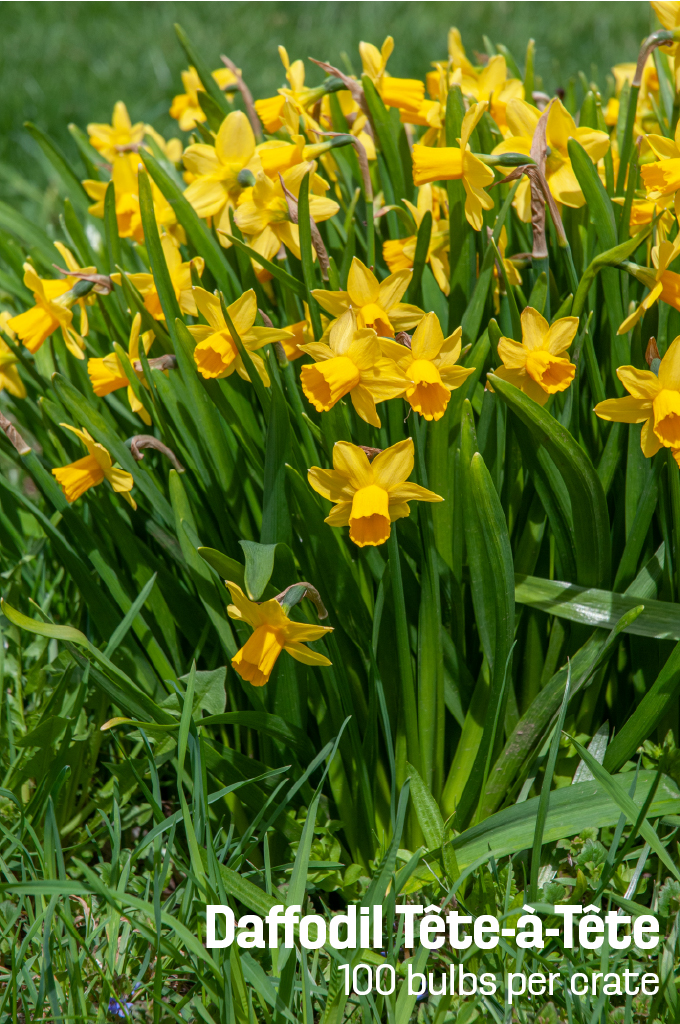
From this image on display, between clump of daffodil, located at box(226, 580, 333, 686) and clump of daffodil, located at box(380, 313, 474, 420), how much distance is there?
37cm

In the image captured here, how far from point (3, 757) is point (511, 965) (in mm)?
1043

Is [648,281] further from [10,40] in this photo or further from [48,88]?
[10,40]

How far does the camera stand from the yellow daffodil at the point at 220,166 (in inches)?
60.4

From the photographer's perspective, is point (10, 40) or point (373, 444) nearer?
point (373, 444)

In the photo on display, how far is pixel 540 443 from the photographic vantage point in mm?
1354

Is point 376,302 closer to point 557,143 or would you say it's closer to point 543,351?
point 543,351

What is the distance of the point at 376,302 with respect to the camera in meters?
1.33

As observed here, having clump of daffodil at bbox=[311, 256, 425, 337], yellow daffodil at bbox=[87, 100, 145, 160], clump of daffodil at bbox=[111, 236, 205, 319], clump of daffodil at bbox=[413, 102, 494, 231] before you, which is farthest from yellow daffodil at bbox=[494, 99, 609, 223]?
yellow daffodil at bbox=[87, 100, 145, 160]

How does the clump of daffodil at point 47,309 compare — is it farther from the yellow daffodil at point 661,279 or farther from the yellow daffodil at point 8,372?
the yellow daffodil at point 661,279

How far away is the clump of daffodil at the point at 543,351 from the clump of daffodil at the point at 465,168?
203 millimetres

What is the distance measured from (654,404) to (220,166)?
94cm

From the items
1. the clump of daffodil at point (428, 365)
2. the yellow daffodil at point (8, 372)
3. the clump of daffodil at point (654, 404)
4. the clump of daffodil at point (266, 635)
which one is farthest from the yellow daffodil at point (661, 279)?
the yellow daffodil at point (8, 372)

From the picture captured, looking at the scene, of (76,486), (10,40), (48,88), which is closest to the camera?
(76,486)

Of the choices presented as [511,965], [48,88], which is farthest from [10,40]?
[511,965]
